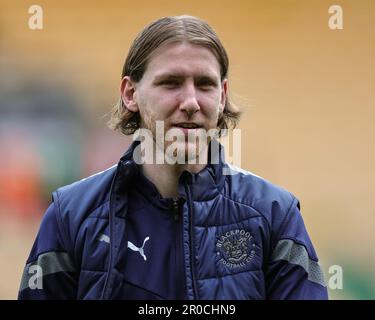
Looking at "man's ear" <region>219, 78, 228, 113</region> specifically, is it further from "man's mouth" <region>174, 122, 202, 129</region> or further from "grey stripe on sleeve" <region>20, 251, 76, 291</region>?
"grey stripe on sleeve" <region>20, 251, 76, 291</region>

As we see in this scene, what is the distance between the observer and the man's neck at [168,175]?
191cm

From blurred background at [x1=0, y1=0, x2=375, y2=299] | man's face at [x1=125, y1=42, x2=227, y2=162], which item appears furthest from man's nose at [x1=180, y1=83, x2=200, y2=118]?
blurred background at [x1=0, y1=0, x2=375, y2=299]

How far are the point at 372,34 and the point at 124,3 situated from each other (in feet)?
4.61

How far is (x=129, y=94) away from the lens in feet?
6.79

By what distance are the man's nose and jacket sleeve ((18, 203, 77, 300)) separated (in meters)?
0.43

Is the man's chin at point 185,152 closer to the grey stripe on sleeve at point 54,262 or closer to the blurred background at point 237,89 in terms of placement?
the grey stripe on sleeve at point 54,262

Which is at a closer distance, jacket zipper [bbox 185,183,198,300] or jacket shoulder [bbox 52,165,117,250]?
jacket zipper [bbox 185,183,198,300]

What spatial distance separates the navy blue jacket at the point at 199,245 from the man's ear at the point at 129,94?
0.68ft

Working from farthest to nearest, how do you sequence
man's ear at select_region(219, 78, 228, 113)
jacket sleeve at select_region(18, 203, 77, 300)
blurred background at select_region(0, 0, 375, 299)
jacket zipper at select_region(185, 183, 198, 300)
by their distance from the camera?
blurred background at select_region(0, 0, 375, 299), man's ear at select_region(219, 78, 228, 113), jacket sleeve at select_region(18, 203, 77, 300), jacket zipper at select_region(185, 183, 198, 300)

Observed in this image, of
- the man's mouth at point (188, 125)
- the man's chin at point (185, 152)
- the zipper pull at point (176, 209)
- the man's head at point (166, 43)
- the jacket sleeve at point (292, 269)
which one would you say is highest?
the man's head at point (166, 43)

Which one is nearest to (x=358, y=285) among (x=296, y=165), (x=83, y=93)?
(x=296, y=165)

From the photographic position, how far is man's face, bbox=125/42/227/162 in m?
1.84

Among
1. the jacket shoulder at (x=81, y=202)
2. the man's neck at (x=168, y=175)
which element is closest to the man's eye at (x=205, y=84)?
the man's neck at (x=168, y=175)
